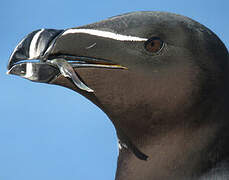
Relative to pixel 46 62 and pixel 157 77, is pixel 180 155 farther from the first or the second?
pixel 46 62

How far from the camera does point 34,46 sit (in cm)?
316

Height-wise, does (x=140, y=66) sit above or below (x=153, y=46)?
below

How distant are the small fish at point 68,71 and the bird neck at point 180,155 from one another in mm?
615

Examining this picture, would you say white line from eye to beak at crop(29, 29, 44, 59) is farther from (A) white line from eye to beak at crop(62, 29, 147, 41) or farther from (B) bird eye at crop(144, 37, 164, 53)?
(B) bird eye at crop(144, 37, 164, 53)

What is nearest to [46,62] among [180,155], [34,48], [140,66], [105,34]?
[34,48]

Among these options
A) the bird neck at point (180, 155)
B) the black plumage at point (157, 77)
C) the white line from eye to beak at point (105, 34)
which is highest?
the white line from eye to beak at point (105, 34)

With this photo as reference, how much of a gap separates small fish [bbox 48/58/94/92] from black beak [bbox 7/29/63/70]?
0.35 ft

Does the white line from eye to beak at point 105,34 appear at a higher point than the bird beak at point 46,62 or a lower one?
higher

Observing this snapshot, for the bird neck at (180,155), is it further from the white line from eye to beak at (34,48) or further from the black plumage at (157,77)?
the white line from eye to beak at (34,48)

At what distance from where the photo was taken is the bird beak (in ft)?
10.2

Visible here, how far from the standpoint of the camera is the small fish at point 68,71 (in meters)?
3.10

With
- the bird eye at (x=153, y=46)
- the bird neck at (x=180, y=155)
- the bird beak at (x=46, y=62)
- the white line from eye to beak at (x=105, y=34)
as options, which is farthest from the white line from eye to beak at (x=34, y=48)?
the bird neck at (x=180, y=155)

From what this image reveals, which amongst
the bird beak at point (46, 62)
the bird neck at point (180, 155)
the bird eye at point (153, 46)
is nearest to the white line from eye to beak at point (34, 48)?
the bird beak at point (46, 62)

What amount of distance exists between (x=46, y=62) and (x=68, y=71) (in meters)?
0.16
